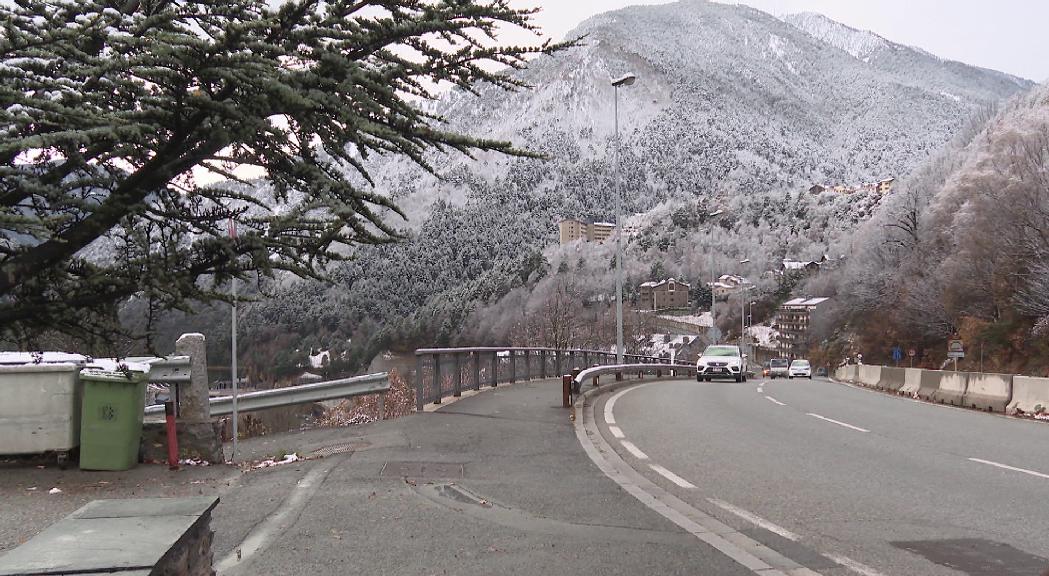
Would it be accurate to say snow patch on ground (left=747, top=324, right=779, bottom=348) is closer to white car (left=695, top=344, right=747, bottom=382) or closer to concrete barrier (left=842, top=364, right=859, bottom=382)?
concrete barrier (left=842, top=364, right=859, bottom=382)

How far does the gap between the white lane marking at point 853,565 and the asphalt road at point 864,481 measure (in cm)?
1

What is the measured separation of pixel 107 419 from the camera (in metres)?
8.82

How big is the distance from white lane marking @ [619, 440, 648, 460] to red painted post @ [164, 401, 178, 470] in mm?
5445

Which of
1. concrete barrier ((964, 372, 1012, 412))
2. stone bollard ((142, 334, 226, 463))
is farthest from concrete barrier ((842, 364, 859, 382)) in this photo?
→ stone bollard ((142, 334, 226, 463))

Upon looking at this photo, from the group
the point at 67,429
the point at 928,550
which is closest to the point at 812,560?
the point at 928,550

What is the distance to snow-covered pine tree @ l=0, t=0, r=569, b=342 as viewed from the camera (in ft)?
12.9

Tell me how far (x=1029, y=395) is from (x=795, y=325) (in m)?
111

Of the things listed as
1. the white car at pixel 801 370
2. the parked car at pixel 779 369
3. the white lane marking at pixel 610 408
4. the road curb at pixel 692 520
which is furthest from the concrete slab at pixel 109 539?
the parked car at pixel 779 369

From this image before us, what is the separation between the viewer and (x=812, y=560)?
545cm

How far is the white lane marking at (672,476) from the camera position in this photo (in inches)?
336

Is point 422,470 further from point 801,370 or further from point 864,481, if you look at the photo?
point 801,370

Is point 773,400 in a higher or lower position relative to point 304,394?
lower

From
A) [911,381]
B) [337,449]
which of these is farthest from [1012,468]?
[911,381]

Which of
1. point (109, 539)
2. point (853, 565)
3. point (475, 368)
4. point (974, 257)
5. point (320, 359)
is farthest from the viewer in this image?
point (320, 359)
